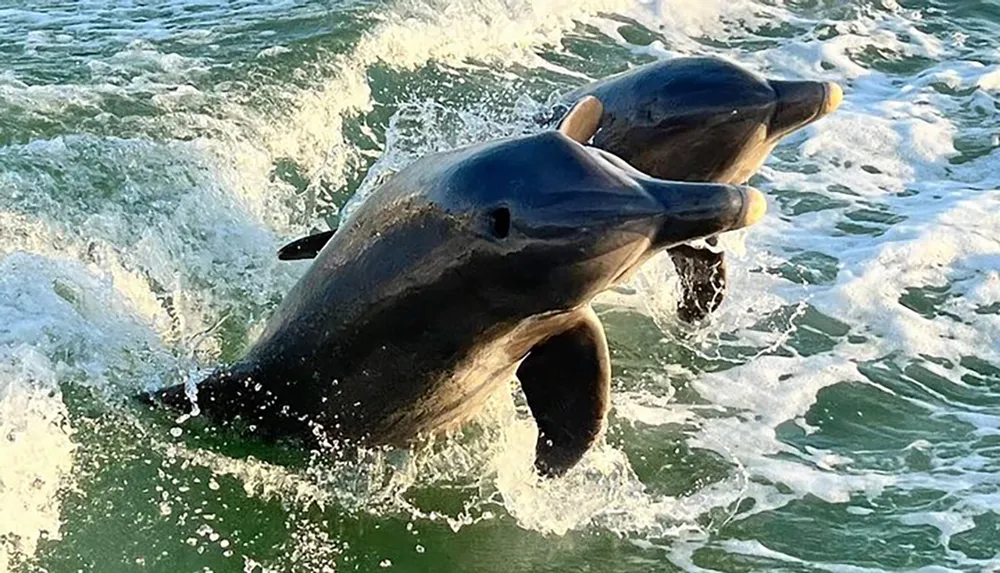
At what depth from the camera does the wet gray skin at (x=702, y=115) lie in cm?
862

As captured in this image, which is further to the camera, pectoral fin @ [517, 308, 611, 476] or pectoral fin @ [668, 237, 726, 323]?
pectoral fin @ [668, 237, 726, 323]

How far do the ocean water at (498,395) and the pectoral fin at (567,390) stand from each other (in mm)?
313

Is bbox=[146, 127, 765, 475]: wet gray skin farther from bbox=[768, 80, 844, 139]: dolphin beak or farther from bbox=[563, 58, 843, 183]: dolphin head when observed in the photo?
bbox=[768, 80, 844, 139]: dolphin beak

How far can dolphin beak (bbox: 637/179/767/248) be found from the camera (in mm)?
5590

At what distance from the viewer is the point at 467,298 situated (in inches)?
238

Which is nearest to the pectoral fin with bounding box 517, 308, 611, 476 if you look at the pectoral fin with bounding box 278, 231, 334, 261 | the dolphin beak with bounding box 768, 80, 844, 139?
the pectoral fin with bounding box 278, 231, 334, 261

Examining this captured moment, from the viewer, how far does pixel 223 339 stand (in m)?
8.27

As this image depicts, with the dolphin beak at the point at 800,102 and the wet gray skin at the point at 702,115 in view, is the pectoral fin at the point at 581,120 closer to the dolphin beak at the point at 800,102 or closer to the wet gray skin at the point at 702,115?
the wet gray skin at the point at 702,115

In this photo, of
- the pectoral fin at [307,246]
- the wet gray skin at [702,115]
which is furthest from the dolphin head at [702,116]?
the pectoral fin at [307,246]

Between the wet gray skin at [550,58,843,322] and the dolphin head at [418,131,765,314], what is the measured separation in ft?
9.92

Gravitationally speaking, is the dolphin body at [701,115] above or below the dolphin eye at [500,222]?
below

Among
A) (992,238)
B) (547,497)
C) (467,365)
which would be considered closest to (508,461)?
(547,497)

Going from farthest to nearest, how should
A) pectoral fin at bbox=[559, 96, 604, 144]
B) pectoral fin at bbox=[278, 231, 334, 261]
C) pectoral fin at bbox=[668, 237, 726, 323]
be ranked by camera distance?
pectoral fin at bbox=[668, 237, 726, 323] < pectoral fin at bbox=[278, 231, 334, 261] < pectoral fin at bbox=[559, 96, 604, 144]

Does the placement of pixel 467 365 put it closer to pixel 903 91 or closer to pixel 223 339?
pixel 223 339
